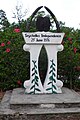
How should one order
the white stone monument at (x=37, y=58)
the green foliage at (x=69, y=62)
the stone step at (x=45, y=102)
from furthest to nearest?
the green foliage at (x=69, y=62) < the white stone monument at (x=37, y=58) < the stone step at (x=45, y=102)

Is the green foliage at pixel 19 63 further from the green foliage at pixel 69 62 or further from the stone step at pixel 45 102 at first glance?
the stone step at pixel 45 102

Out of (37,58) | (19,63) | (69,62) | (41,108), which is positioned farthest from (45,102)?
(69,62)

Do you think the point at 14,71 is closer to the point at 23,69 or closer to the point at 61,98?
the point at 23,69

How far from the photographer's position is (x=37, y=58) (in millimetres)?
7855

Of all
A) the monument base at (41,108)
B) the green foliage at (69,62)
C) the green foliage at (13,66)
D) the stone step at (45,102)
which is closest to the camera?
the monument base at (41,108)

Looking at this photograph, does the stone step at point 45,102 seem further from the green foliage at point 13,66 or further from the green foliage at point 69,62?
the green foliage at point 69,62

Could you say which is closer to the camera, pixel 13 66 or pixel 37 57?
pixel 37 57

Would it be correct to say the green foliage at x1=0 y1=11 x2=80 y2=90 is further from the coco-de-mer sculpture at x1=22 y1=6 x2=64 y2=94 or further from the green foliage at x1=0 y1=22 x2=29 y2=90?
the coco-de-mer sculpture at x1=22 y1=6 x2=64 y2=94

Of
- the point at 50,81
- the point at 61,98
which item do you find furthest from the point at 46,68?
the point at 61,98

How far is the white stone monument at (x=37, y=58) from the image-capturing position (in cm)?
771

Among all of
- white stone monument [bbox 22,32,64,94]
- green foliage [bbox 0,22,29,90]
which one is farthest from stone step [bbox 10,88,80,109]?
green foliage [bbox 0,22,29,90]

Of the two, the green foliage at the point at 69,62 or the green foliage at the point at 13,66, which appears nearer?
the green foliage at the point at 13,66

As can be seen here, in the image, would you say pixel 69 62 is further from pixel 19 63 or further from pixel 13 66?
pixel 13 66

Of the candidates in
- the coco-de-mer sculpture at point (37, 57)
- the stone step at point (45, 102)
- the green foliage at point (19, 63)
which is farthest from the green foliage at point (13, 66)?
the stone step at point (45, 102)
